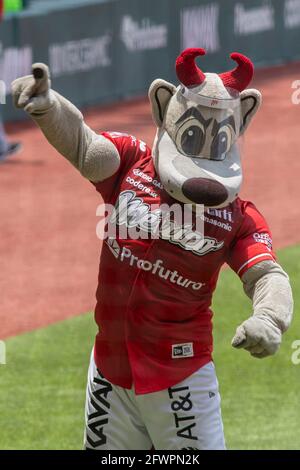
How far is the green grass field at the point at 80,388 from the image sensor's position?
6.65 meters

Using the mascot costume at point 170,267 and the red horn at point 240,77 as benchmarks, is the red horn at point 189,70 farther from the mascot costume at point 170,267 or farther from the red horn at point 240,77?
the red horn at point 240,77

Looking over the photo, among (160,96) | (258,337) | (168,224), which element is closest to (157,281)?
(168,224)

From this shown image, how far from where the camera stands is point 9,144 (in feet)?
45.5

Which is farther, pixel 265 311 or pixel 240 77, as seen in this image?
pixel 240 77

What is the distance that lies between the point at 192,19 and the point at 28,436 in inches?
439

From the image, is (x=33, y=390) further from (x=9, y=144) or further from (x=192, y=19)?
(x=192, y=19)

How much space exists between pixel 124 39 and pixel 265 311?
1189 cm

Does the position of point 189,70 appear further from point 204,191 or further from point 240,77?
point 204,191

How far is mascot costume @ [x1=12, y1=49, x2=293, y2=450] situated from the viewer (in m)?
4.63

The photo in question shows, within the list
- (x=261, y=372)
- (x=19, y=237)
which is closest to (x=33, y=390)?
(x=261, y=372)

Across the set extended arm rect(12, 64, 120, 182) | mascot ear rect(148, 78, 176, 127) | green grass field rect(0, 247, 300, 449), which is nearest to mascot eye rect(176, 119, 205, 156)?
mascot ear rect(148, 78, 176, 127)

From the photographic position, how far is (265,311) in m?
4.42

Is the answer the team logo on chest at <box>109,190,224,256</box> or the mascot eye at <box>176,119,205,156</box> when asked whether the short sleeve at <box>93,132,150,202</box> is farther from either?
the mascot eye at <box>176,119,205,156</box>

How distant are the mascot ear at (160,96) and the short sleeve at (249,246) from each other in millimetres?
494
